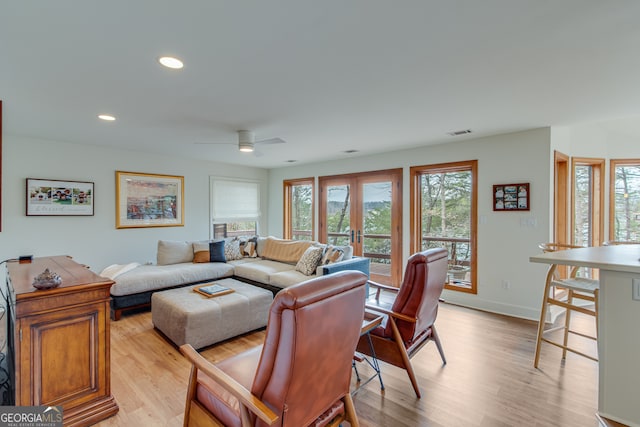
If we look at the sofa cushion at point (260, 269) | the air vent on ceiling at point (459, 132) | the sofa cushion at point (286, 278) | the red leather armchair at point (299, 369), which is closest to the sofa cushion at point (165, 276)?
the sofa cushion at point (260, 269)

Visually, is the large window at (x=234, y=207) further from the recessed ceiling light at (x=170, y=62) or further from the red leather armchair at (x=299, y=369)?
the red leather armchair at (x=299, y=369)

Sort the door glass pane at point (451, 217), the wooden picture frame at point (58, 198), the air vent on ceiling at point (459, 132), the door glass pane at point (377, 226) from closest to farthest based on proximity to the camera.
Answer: the air vent on ceiling at point (459, 132) < the wooden picture frame at point (58, 198) < the door glass pane at point (451, 217) < the door glass pane at point (377, 226)

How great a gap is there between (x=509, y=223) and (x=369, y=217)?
2279 mm

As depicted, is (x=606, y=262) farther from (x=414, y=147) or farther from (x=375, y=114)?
(x=414, y=147)

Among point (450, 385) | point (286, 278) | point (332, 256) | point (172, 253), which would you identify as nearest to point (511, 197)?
point (332, 256)

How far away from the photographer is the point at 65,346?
1.84 m

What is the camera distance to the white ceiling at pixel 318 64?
154 cm

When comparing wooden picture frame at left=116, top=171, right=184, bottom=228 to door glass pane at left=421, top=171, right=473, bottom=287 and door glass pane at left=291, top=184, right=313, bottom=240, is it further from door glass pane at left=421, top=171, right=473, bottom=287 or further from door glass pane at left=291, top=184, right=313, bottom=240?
door glass pane at left=421, top=171, right=473, bottom=287

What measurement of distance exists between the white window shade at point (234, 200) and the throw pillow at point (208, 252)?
1223mm

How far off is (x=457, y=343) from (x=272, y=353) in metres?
2.66

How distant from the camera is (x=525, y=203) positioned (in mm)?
3824

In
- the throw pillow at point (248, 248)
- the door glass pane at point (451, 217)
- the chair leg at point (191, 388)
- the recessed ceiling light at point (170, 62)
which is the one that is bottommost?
the chair leg at point (191, 388)

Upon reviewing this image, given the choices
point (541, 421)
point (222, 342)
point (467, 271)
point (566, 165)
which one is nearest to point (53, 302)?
point (222, 342)

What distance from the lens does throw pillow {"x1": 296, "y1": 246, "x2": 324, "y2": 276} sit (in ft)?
13.9
